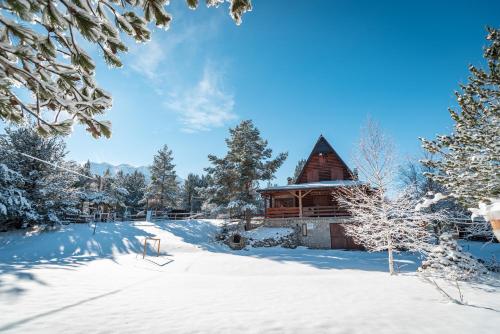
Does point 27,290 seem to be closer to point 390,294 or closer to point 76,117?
point 76,117

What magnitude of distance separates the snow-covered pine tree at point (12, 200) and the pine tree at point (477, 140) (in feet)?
90.0

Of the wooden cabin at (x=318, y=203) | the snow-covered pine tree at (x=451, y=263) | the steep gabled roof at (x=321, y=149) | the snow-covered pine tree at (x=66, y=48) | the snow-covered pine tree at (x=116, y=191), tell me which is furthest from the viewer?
the snow-covered pine tree at (x=116, y=191)

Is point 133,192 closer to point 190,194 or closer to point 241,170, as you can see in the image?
point 190,194

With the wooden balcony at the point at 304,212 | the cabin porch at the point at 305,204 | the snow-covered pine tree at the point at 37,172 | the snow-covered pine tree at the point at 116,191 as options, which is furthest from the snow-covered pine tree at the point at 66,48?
the snow-covered pine tree at the point at 116,191

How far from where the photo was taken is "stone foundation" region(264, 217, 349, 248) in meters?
22.3

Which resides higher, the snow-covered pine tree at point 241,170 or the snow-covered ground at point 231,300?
the snow-covered pine tree at point 241,170

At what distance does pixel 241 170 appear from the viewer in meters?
24.6

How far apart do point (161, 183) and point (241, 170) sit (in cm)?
2039

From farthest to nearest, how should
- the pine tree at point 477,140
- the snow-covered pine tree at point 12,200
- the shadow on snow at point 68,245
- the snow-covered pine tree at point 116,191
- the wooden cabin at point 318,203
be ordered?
the snow-covered pine tree at point 116,191 < the wooden cabin at point 318,203 < the snow-covered pine tree at point 12,200 < the shadow on snow at point 68,245 < the pine tree at point 477,140

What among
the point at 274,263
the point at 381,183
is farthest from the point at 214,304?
the point at 381,183

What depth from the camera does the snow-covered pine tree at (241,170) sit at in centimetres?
2467

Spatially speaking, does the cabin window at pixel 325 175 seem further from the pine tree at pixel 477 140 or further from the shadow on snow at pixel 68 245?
the shadow on snow at pixel 68 245

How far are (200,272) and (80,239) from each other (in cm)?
1307

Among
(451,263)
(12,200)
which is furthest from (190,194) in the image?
(451,263)
